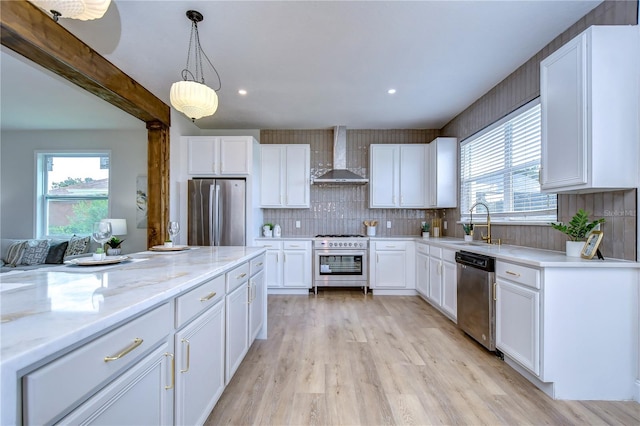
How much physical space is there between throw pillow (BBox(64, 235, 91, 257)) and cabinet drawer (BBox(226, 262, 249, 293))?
4053 mm

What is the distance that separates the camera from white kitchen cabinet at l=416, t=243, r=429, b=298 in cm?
386

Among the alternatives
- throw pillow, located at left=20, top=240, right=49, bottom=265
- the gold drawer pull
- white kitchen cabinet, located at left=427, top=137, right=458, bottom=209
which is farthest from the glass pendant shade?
throw pillow, located at left=20, top=240, right=49, bottom=265

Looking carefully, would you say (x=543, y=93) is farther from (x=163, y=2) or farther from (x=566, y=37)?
(x=163, y=2)

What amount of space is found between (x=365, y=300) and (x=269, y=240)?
1717 millimetres

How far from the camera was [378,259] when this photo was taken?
14.3ft

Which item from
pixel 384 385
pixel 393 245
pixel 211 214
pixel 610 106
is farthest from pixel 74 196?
pixel 610 106

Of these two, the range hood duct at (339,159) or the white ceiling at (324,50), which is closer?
the white ceiling at (324,50)

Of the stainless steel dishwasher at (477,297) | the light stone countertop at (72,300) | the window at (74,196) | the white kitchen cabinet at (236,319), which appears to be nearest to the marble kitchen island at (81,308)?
the light stone countertop at (72,300)

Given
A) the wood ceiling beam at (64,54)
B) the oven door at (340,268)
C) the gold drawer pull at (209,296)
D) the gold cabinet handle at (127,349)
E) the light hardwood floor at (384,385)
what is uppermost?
the wood ceiling beam at (64,54)

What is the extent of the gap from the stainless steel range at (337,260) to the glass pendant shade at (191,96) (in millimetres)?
2644

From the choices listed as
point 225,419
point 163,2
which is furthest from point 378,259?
point 163,2

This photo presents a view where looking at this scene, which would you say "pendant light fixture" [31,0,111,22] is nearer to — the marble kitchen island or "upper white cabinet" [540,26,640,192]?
the marble kitchen island

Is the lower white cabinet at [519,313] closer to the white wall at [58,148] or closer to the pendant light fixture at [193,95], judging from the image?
the pendant light fixture at [193,95]

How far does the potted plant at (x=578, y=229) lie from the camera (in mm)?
1966
